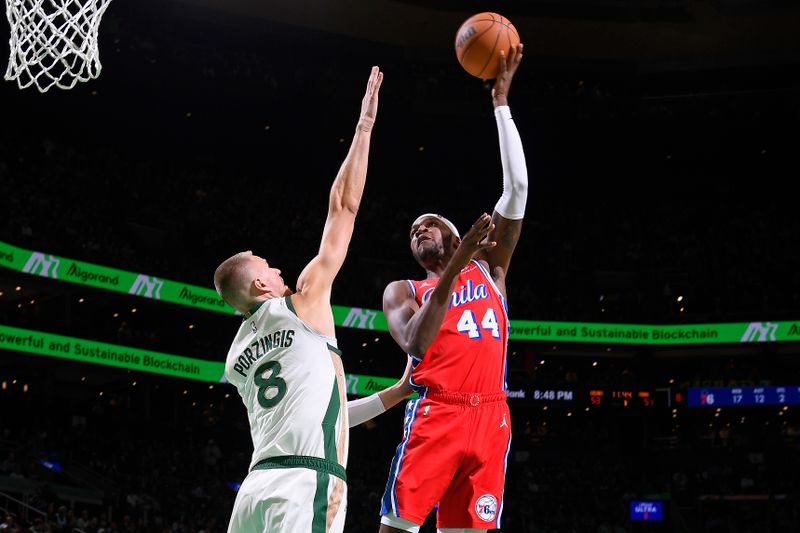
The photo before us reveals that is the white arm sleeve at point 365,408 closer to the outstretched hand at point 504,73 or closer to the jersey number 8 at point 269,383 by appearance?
the jersey number 8 at point 269,383

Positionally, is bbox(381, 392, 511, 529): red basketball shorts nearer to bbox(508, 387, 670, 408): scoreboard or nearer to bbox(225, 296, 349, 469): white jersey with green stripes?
bbox(225, 296, 349, 469): white jersey with green stripes

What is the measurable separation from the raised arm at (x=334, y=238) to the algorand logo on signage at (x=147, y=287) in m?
18.3

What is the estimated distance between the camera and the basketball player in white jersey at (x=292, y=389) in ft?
11.8

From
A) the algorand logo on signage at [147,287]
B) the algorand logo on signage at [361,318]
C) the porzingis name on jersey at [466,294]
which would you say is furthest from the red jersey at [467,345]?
the algorand logo on signage at [361,318]

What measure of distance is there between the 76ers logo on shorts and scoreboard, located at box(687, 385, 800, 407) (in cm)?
2223

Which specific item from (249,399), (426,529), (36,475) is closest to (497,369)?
(249,399)

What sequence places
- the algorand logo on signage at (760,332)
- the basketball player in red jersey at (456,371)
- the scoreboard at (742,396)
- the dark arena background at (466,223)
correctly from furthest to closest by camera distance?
the algorand logo on signage at (760,332) < the scoreboard at (742,396) < the dark arena background at (466,223) < the basketball player in red jersey at (456,371)

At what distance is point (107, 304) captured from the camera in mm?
25016

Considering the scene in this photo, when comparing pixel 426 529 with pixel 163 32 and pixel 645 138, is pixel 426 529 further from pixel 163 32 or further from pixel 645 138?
pixel 163 32

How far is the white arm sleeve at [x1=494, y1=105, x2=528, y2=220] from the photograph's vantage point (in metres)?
4.62

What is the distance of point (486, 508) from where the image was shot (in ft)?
14.4

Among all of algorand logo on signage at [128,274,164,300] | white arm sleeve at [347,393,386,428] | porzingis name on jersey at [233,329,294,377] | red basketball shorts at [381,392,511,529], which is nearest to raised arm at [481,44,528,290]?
red basketball shorts at [381,392,511,529]

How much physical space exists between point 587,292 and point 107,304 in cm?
1312

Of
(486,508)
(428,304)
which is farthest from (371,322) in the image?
(428,304)
